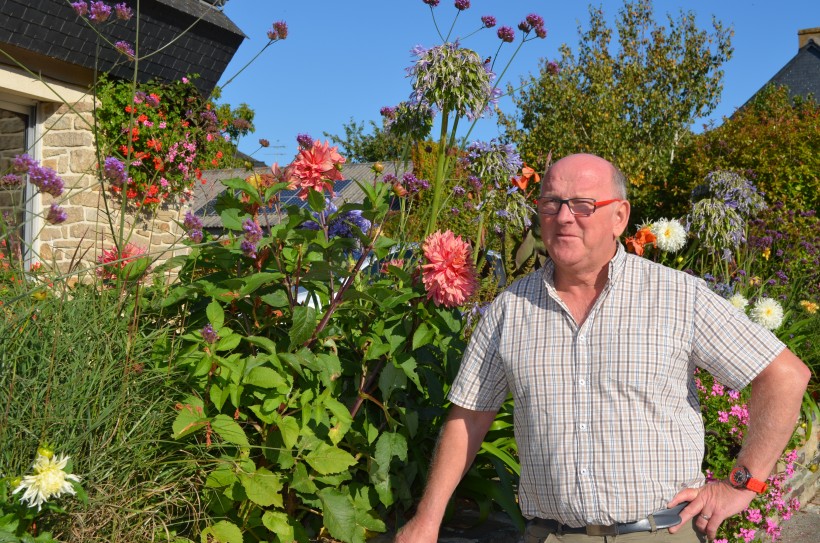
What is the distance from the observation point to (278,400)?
8.59 feet

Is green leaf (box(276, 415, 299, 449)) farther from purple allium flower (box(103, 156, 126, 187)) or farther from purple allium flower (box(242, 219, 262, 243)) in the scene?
purple allium flower (box(103, 156, 126, 187))

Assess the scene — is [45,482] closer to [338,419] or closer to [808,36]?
[338,419]

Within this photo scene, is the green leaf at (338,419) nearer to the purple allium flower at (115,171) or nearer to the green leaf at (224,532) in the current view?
the green leaf at (224,532)

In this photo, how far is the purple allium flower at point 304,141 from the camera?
9.14ft

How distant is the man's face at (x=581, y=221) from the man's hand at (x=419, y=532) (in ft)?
2.78

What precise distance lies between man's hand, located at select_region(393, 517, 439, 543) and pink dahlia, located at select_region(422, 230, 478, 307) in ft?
2.39

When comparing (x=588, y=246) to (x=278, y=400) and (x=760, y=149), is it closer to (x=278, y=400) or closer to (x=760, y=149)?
(x=278, y=400)

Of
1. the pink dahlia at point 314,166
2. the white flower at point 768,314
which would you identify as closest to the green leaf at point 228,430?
the pink dahlia at point 314,166

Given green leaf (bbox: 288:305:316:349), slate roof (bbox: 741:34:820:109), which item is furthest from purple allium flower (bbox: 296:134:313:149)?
slate roof (bbox: 741:34:820:109)

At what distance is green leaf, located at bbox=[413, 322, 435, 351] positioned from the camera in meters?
2.81

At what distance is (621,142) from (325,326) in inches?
766

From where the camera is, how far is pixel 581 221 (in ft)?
8.21

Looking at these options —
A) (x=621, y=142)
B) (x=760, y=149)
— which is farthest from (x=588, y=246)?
(x=621, y=142)

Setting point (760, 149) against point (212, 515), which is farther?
point (760, 149)
